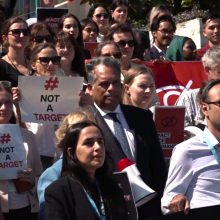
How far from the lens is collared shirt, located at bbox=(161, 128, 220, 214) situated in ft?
17.4

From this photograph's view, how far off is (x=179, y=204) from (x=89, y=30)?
6055 millimetres

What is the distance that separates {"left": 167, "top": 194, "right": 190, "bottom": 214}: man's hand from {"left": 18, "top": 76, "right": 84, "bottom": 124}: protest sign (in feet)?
7.79

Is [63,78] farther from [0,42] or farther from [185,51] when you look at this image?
[185,51]

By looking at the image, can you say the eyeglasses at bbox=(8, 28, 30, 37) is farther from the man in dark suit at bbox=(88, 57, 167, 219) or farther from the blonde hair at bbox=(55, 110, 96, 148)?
the blonde hair at bbox=(55, 110, 96, 148)

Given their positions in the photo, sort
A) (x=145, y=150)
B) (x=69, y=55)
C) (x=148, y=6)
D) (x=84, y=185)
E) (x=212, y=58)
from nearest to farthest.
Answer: (x=84, y=185) → (x=145, y=150) → (x=212, y=58) → (x=69, y=55) → (x=148, y=6)

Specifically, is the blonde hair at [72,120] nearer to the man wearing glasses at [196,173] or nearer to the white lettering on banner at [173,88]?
the man wearing glasses at [196,173]

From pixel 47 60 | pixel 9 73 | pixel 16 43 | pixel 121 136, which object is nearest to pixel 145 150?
pixel 121 136

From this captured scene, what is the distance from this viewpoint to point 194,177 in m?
5.36

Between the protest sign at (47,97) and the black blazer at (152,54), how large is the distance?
332 cm

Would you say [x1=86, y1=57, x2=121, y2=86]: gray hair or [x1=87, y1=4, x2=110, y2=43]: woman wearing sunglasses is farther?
[x1=87, y1=4, x2=110, y2=43]: woman wearing sunglasses

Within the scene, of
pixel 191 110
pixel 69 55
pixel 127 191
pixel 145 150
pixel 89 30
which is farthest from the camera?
pixel 89 30

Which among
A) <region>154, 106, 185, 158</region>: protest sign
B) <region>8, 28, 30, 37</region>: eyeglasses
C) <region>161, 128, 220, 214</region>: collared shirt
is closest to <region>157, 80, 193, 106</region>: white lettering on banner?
<region>154, 106, 185, 158</region>: protest sign

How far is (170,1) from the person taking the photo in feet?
52.3

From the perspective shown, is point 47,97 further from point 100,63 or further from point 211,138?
point 211,138
